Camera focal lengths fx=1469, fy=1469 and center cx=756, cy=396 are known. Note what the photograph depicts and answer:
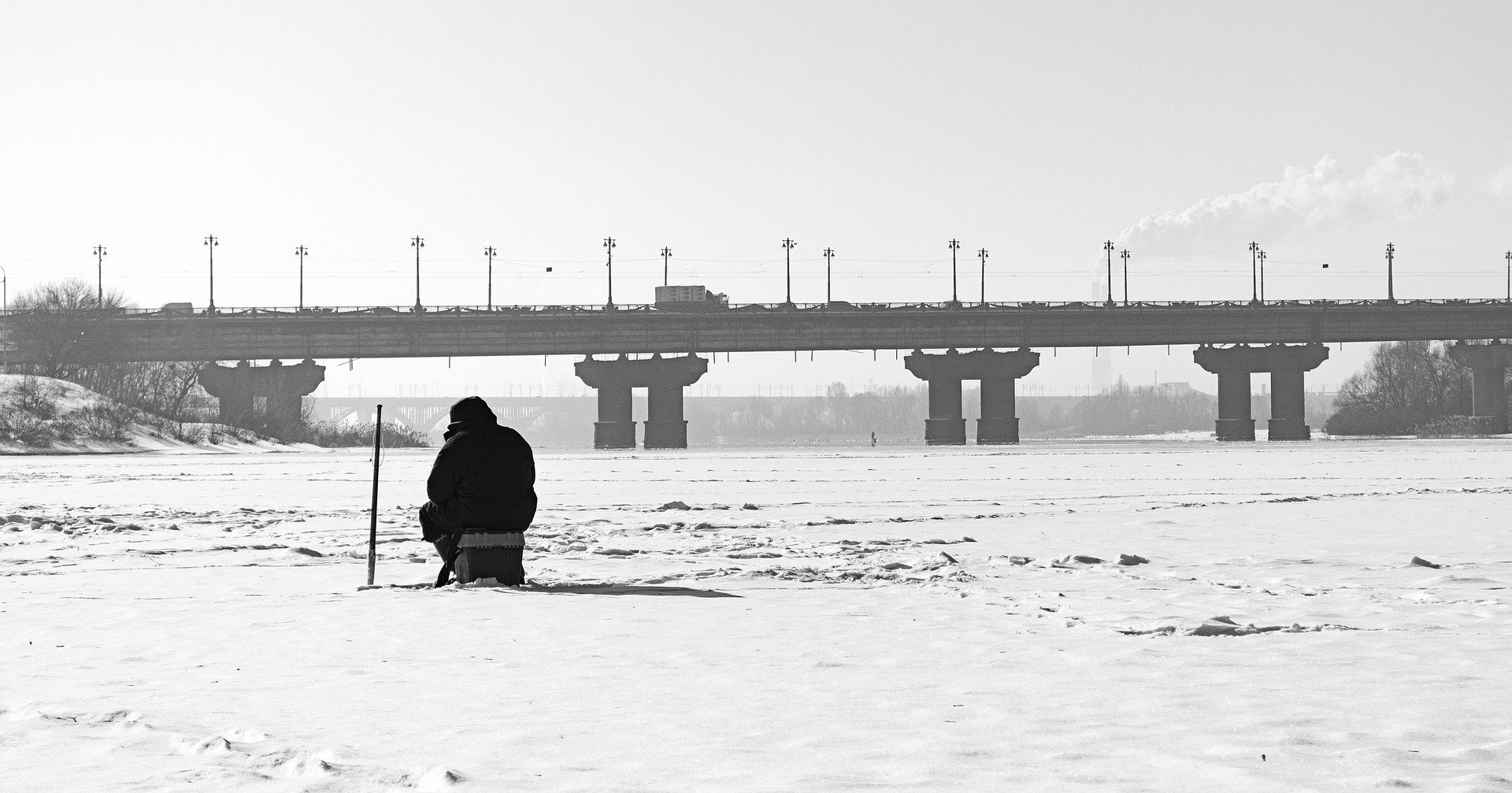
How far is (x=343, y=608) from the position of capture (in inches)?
413

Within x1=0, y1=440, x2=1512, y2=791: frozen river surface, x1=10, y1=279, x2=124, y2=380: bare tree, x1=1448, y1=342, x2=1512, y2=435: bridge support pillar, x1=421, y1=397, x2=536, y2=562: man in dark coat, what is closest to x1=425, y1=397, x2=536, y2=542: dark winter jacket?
x1=421, y1=397, x2=536, y2=562: man in dark coat

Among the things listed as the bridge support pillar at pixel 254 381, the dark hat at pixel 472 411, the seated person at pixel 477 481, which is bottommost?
the seated person at pixel 477 481

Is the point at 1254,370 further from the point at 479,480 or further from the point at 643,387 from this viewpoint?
the point at 479,480

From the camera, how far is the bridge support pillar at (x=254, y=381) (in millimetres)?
98250

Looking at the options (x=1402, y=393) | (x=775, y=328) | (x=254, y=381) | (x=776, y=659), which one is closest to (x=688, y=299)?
(x=775, y=328)

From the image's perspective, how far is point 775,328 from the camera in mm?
104062

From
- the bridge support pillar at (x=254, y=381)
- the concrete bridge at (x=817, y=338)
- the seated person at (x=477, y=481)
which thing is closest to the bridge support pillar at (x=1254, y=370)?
the concrete bridge at (x=817, y=338)

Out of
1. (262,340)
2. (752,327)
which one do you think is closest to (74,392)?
(262,340)

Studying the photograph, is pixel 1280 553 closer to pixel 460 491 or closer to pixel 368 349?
Result: pixel 460 491

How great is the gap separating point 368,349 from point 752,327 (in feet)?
87.2

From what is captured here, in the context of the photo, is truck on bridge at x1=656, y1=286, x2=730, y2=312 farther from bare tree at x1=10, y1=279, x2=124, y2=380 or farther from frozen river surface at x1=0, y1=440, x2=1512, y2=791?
frozen river surface at x1=0, y1=440, x2=1512, y2=791

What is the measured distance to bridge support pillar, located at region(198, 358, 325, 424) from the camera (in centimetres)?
9825

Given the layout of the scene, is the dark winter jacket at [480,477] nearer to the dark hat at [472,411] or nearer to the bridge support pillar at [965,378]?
the dark hat at [472,411]

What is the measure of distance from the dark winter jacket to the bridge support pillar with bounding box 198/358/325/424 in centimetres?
9007
